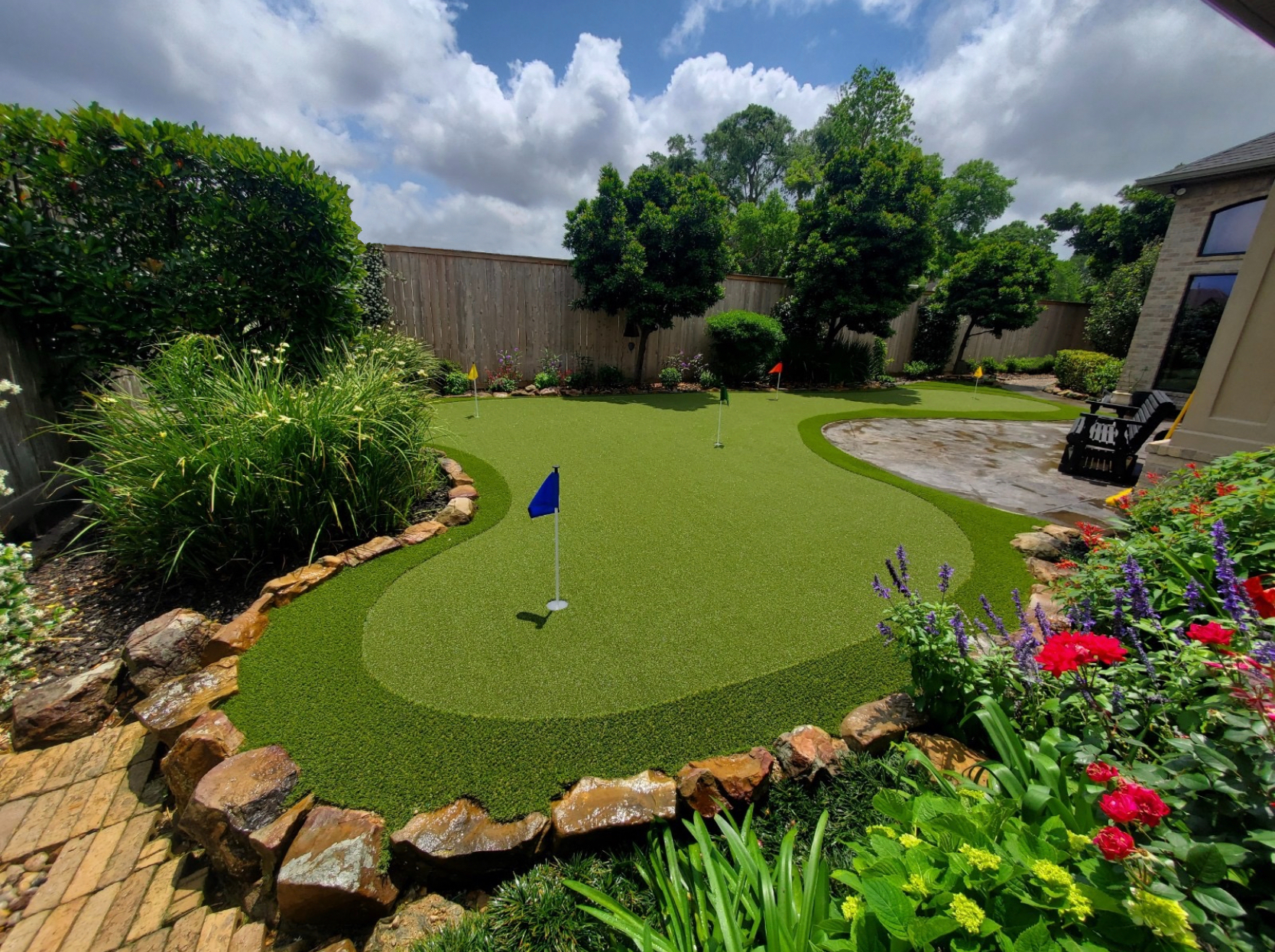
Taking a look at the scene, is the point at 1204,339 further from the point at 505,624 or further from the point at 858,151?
the point at 505,624

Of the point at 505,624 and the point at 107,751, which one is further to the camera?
the point at 505,624

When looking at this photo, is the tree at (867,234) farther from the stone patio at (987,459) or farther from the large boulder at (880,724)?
the large boulder at (880,724)

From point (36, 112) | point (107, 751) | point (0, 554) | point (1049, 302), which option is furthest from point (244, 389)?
point (1049, 302)

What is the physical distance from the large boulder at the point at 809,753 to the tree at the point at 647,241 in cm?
760

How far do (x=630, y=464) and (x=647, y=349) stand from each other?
5777 mm

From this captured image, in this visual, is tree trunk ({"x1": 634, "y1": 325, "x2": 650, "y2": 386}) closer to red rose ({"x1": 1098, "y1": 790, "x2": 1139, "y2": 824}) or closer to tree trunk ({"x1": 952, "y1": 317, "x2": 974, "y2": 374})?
red rose ({"x1": 1098, "y1": 790, "x2": 1139, "y2": 824})

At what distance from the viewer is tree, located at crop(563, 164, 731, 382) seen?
8227mm

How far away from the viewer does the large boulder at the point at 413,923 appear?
1372 millimetres

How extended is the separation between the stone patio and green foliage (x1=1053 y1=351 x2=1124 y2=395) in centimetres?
482

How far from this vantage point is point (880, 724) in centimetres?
188

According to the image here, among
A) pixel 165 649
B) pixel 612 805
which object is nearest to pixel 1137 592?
pixel 612 805

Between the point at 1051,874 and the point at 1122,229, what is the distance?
81.3 feet

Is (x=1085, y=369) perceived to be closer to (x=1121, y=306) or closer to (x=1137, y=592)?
(x=1121, y=306)

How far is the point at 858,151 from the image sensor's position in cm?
1020
